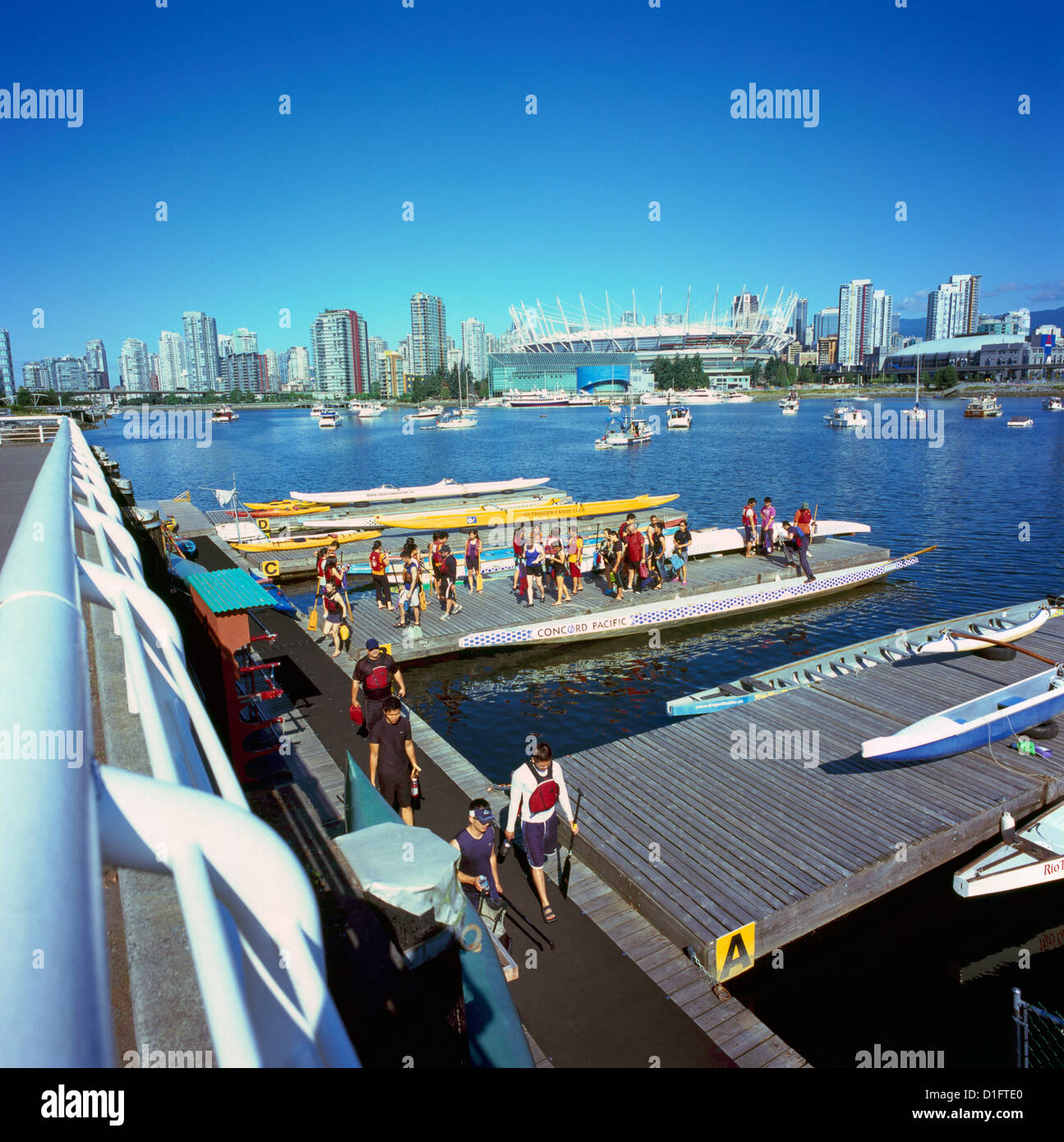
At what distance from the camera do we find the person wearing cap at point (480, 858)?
21.9ft

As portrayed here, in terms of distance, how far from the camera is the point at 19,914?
1.02 meters

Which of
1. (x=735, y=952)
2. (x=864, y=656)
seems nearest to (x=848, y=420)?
(x=864, y=656)

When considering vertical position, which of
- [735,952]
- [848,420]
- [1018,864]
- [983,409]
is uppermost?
[983,409]

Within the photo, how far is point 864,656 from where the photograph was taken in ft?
49.1

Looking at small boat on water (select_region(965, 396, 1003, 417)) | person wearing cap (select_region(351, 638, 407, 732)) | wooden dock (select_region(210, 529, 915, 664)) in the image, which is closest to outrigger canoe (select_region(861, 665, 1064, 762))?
person wearing cap (select_region(351, 638, 407, 732))

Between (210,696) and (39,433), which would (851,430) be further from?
(210,696)

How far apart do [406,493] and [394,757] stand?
1079 inches

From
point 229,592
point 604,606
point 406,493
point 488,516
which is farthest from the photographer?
point 406,493

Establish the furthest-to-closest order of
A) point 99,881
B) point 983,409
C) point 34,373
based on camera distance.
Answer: point 34,373 < point 983,409 < point 99,881

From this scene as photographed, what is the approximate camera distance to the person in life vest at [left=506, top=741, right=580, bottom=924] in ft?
23.5

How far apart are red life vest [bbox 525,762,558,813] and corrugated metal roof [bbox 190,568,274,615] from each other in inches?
173

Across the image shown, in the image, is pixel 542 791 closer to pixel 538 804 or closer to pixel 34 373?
pixel 538 804
